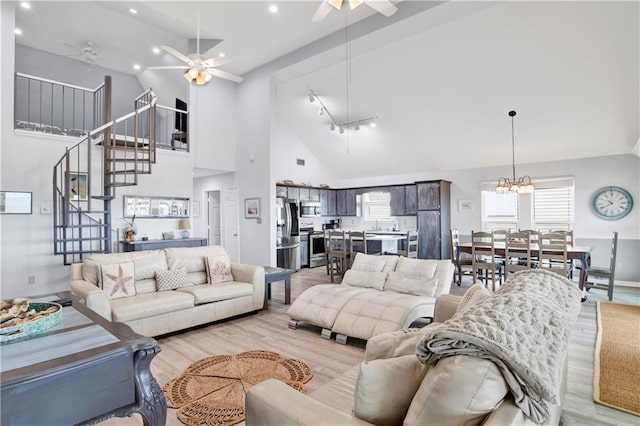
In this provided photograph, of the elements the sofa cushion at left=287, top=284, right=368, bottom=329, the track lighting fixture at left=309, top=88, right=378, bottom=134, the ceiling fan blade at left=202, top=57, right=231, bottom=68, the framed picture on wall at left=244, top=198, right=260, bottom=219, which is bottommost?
the sofa cushion at left=287, top=284, right=368, bottom=329

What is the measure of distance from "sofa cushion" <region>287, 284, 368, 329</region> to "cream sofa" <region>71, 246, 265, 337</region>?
0.87 meters

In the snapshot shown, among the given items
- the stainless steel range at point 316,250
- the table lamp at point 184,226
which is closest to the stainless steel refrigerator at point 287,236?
the stainless steel range at point 316,250

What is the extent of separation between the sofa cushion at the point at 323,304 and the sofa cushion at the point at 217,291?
807mm

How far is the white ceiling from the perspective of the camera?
4.71 meters

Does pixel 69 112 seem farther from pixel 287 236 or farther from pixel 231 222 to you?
pixel 287 236

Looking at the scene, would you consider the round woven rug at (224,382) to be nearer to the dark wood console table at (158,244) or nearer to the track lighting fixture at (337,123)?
the dark wood console table at (158,244)

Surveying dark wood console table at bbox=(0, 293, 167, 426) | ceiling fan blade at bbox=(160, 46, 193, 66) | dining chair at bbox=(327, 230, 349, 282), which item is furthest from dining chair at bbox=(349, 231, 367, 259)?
dark wood console table at bbox=(0, 293, 167, 426)

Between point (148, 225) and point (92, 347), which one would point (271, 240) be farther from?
point (92, 347)

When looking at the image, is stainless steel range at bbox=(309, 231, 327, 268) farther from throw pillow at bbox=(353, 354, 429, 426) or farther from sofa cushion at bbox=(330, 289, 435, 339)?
throw pillow at bbox=(353, 354, 429, 426)

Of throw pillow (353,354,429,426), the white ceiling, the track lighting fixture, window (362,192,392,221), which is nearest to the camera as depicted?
throw pillow (353,354,429,426)

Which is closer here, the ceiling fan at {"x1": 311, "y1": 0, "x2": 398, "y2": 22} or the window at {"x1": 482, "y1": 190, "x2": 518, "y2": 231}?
the ceiling fan at {"x1": 311, "y1": 0, "x2": 398, "y2": 22}

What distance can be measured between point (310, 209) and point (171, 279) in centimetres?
521

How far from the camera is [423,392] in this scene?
1.08 metres

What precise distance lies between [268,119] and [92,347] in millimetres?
5845
